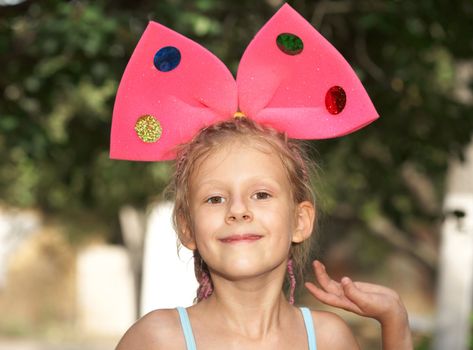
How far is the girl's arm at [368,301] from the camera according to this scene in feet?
7.89

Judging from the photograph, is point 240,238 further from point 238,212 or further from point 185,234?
point 185,234

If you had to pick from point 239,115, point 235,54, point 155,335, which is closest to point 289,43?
→ point 239,115

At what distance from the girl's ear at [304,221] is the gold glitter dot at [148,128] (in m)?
0.40

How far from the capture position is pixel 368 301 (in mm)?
2402

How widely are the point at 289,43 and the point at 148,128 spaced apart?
1.34 feet

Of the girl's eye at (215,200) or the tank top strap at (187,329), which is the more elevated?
the girl's eye at (215,200)

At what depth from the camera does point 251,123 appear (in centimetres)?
241

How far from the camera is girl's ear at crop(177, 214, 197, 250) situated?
2410 mm

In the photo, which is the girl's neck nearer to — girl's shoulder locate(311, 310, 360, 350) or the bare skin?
the bare skin

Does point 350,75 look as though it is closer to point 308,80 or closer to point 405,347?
point 308,80

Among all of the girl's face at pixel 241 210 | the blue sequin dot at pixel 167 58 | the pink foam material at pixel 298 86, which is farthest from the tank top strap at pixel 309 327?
the blue sequin dot at pixel 167 58

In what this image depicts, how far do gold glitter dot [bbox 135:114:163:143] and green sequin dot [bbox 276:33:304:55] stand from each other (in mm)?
362

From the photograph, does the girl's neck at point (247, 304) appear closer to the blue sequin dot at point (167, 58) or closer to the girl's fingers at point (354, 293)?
the girl's fingers at point (354, 293)

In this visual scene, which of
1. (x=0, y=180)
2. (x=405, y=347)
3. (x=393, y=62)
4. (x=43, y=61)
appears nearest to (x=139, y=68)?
(x=405, y=347)
